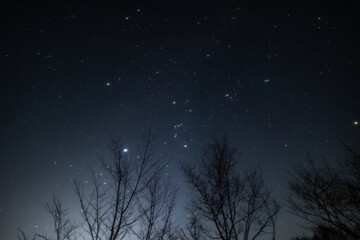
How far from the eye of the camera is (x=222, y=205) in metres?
5.87

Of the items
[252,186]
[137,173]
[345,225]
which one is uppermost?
[252,186]

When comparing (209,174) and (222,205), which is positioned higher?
(209,174)

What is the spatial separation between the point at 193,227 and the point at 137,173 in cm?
297

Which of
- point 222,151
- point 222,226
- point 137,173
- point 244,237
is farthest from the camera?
point 222,151

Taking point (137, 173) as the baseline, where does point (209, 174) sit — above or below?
above

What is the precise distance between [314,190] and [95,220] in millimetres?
6710

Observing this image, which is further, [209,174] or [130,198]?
[209,174]

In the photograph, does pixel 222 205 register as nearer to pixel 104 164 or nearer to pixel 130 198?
pixel 130 198

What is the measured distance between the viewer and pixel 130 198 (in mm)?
4266

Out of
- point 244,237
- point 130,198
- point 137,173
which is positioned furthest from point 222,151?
point 130,198

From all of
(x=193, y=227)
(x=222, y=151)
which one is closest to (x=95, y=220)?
(x=193, y=227)

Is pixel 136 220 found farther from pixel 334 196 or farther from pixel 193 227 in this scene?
pixel 334 196

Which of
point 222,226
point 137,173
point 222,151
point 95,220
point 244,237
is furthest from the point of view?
point 222,151

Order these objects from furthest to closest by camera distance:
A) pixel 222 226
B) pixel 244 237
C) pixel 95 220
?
pixel 244 237 < pixel 222 226 < pixel 95 220
